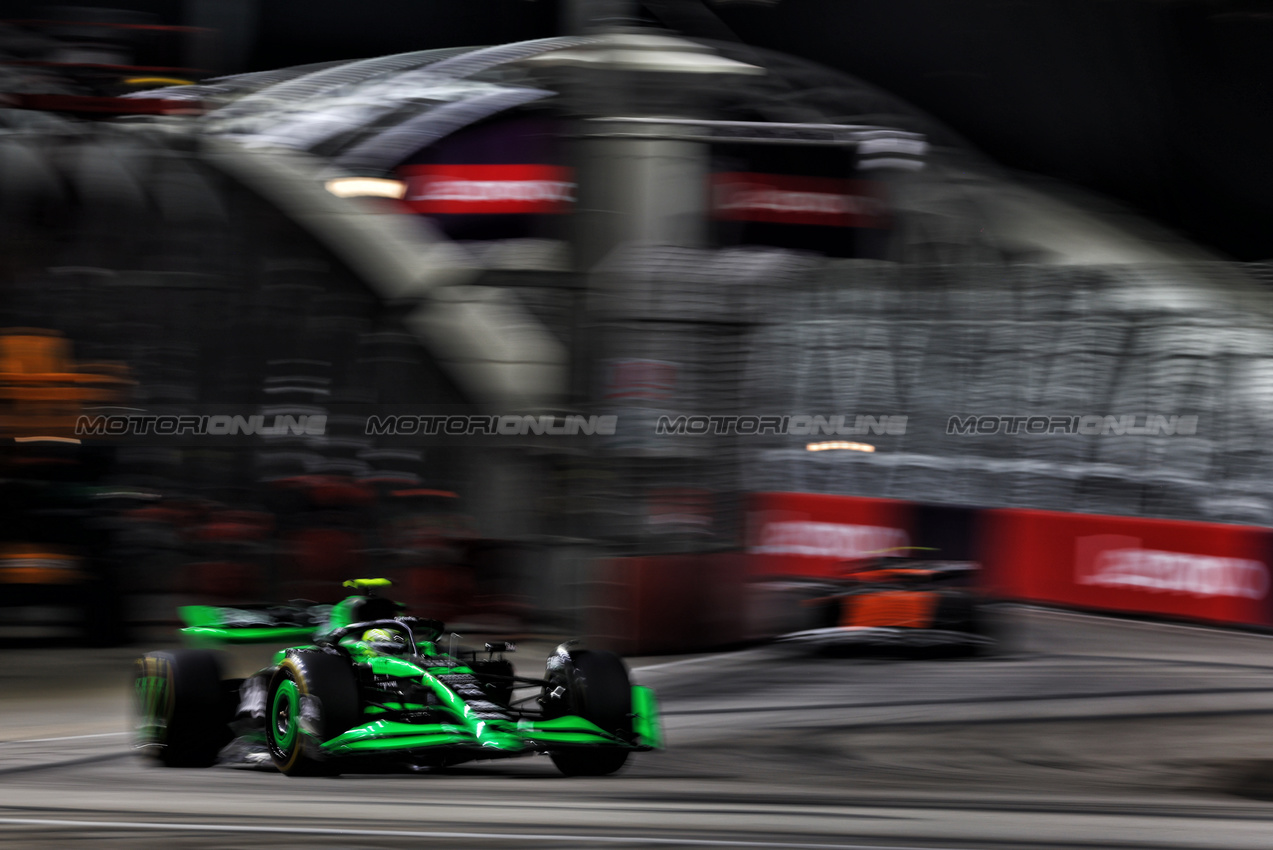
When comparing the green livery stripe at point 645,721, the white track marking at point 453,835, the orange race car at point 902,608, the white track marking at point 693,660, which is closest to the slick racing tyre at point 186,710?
the white track marking at point 453,835

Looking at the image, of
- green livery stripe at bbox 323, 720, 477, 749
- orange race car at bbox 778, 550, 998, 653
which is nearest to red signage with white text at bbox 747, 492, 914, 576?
orange race car at bbox 778, 550, 998, 653

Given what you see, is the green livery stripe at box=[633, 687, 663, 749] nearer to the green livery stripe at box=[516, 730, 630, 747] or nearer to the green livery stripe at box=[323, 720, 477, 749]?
the green livery stripe at box=[516, 730, 630, 747]

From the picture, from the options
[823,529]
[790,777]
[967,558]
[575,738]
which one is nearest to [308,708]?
[575,738]

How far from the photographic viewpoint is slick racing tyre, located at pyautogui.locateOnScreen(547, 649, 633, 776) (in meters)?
7.30

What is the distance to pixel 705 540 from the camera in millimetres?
12273

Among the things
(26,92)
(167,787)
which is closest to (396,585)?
(26,92)

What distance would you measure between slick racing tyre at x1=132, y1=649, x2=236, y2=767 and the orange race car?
19.0ft

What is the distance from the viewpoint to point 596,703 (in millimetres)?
7297

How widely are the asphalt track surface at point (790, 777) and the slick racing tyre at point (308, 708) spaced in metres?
0.11

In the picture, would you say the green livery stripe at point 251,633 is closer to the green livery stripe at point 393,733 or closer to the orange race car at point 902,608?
the green livery stripe at point 393,733

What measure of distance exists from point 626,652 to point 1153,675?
372cm

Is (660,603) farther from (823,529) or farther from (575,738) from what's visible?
(823,529)

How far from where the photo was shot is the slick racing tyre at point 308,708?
22.5 ft

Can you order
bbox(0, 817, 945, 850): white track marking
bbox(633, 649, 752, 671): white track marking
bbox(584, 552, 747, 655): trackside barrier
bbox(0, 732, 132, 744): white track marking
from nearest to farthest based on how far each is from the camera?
bbox(0, 817, 945, 850): white track marking
bbox(0, 732, 132, 744): white track marking
bbox(633, 649, 752, 671): white track marking
bbox(584, 552, 747, 655): trackside barrier
